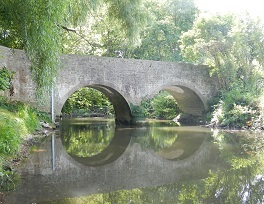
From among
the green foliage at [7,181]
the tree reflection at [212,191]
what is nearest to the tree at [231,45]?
the tree reflection at [212,191]

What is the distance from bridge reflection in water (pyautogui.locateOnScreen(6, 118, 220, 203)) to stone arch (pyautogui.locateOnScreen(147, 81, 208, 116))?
7.58 metres

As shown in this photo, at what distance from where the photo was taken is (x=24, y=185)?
457cm

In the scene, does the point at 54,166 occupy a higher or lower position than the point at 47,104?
lower

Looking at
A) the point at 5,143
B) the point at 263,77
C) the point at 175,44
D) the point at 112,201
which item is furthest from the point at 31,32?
the point at 175,44

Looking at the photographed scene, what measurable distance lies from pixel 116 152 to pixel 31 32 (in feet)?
11.4

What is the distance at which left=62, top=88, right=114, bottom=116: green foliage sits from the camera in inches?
821

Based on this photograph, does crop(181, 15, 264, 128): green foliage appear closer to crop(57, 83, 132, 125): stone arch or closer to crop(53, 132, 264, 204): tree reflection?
crop(57, 83, 132, 125): stone arch

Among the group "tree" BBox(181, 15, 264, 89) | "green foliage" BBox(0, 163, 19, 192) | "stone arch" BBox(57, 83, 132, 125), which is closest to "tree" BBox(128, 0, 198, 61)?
"tree" BBox(181, 15, 264, 89)

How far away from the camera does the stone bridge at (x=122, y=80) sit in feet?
39.1

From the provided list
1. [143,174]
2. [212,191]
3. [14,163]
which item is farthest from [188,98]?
[212,191]

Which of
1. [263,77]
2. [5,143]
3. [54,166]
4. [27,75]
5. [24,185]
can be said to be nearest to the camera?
[24,185]

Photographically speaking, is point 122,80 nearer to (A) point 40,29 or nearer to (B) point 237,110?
(B) point 237,110

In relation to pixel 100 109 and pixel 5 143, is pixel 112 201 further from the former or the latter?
pixel 100 109

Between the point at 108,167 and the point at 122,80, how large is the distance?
8.60m
